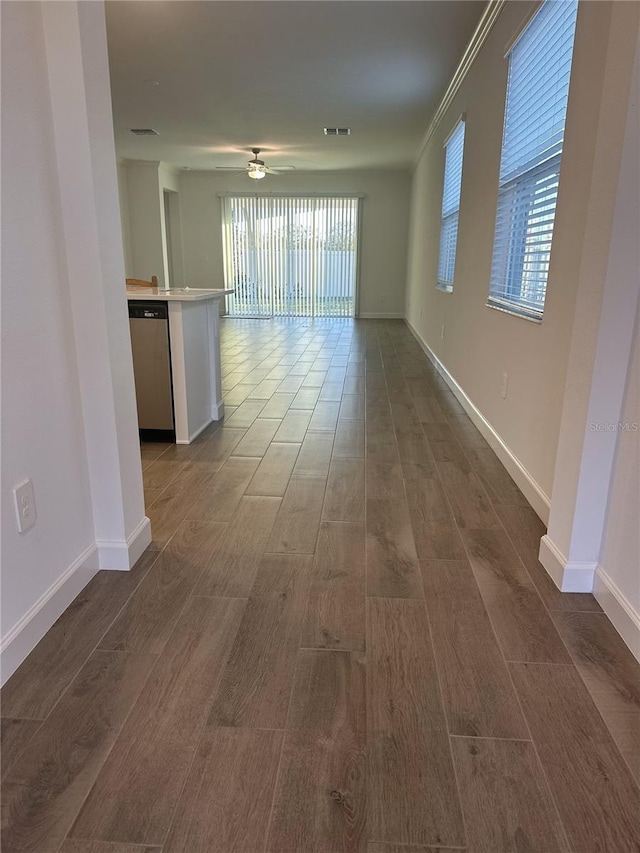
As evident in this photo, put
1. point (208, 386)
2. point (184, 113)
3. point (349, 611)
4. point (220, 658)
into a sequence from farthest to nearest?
point (184, 113) → point (208, 386) → point (349, 611) → point (220, 658)

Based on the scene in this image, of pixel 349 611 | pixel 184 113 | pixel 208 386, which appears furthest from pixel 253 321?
pixel 349 611

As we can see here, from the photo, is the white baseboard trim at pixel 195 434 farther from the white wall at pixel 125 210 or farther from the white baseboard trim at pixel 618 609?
the white wall at pixel 125 210

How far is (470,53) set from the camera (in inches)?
163

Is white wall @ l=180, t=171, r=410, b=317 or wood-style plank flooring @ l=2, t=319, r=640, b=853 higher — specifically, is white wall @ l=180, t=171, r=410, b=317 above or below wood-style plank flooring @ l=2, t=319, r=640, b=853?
above

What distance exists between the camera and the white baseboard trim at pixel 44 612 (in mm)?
1430

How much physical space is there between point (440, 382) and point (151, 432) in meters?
2.81

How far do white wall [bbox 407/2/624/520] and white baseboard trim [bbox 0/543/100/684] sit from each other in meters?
1.84

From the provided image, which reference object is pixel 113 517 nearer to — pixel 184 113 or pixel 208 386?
pixel 208 386

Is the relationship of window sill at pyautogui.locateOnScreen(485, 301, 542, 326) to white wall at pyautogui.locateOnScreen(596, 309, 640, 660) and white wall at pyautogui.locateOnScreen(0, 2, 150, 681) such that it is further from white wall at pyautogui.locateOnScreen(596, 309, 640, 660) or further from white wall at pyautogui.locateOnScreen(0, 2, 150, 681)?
white wall at pyautogui.locateOnScreen(0, 2, 150, 681)

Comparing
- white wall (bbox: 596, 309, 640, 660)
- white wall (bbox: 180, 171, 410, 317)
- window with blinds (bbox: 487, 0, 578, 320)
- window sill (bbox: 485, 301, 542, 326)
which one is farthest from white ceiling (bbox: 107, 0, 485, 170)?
white wall (bbox: 596, 309, 640, 660)

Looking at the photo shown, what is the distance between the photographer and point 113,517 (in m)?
1.91

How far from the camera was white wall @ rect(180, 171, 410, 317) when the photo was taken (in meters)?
9.91

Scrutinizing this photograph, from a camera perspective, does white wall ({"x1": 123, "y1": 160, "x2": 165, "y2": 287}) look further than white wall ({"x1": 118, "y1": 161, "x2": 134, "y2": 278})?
Yes

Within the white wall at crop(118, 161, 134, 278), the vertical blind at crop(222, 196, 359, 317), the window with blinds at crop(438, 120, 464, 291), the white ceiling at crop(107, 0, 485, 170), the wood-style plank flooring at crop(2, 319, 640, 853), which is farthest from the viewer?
the vertical blind at crop(222, 196, 359, 317)
